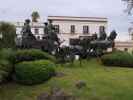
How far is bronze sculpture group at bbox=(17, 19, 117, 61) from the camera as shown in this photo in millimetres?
26375

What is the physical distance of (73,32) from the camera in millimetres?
66188

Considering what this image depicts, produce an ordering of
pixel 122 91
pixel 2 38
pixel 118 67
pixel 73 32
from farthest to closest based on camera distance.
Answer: pixel 73 32, pixel 118 67, pixel 2 38, pixel 122 91

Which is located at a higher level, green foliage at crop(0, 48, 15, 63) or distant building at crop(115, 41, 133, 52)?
green foliage at crop(0, 48, 15, 63)

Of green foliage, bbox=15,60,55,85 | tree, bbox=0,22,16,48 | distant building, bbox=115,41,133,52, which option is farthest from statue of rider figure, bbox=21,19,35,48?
distant building, bbox=115,41,133,52

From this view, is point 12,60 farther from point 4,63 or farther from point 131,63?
point 131,63

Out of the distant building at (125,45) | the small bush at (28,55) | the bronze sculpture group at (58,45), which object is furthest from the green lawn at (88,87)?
the distant building at (125,45)

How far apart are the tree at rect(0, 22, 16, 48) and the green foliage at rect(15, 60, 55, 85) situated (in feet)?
8.72

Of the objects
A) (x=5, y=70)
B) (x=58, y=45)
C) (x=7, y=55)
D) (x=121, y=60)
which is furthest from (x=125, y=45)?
(x=5, y=70)

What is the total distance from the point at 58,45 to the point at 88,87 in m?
7.94

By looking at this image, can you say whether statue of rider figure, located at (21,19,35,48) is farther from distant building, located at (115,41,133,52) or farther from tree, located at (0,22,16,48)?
distant building, located at (115,41,133,52)

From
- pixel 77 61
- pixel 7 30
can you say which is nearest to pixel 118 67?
pixel 77 61

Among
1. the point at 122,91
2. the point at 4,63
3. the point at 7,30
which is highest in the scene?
the point at 7,30

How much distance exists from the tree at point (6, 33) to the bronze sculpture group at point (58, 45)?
98 cm

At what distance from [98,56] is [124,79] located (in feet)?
24.9
